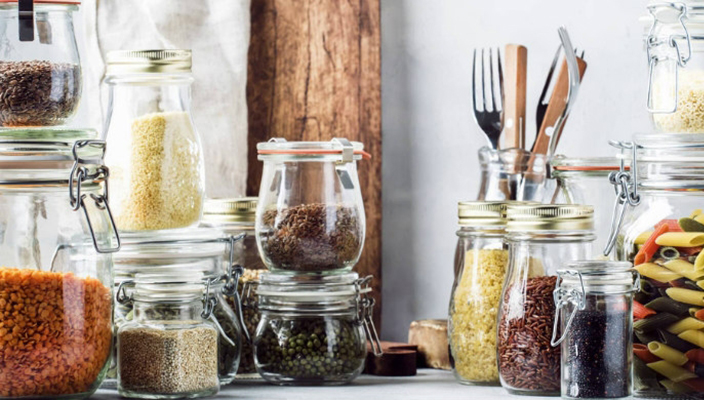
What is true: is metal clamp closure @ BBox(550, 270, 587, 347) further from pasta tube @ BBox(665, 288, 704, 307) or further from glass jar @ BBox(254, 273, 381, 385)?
glass jar @ BBox(254, 273, 381, 385)

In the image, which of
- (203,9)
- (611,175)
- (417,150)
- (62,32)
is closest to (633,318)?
(611,175)

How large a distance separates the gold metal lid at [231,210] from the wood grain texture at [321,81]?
327 millimetres

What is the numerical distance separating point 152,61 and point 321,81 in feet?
1.52

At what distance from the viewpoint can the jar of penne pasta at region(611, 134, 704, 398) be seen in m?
1.14

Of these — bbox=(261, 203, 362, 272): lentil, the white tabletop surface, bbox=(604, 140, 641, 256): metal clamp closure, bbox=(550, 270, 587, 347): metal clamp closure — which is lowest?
the white tabletop surface

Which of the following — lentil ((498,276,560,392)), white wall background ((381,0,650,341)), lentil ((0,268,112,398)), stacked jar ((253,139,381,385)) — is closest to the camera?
lentil ((0,268,112,398))

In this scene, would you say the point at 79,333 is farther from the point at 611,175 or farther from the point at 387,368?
the point at 611,175

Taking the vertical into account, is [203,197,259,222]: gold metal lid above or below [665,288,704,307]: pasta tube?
above

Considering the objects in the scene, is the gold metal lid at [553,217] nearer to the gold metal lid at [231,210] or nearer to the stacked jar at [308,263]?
the stacked jar at [308,263]

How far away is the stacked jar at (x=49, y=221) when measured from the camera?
110 centimetres

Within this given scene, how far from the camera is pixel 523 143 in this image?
151 cm

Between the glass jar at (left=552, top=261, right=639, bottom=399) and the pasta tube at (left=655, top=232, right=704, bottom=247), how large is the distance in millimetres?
54

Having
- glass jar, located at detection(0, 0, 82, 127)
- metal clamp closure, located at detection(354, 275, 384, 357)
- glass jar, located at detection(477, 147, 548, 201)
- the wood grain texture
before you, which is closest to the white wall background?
the wood grain texture

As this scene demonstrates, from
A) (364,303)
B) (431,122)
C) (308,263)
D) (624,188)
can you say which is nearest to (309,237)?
(308,263)
